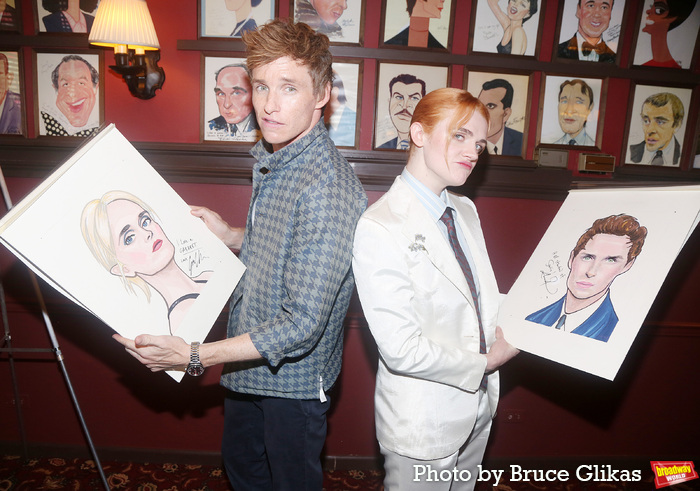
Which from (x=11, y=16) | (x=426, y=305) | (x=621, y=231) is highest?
(x=11, y=16)

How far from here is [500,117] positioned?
2281 millimetres

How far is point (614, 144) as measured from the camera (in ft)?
7.73

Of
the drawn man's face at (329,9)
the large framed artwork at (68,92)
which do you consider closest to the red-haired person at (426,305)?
the drawn man's face at (329,9)

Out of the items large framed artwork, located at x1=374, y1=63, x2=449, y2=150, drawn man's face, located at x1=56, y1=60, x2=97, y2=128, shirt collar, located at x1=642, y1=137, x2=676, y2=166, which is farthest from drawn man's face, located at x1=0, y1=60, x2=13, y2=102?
shirt collar, located at x1=642, y1=137, x2=676, y2=166

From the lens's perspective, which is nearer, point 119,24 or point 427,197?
point 427,197

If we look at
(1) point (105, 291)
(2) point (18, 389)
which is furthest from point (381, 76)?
(2) point (18, 389)

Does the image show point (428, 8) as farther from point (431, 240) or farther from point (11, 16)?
point (11, 16)

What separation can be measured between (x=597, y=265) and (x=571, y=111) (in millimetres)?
1217

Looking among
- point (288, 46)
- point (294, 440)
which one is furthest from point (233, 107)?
point (294, 440)

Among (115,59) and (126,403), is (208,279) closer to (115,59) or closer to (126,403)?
(115,59)

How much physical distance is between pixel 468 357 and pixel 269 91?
100 cm

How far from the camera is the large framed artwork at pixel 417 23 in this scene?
85.6 inches

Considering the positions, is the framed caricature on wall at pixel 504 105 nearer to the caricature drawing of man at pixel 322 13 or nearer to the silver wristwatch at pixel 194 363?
the caricature drawing of man at pixel 322 13

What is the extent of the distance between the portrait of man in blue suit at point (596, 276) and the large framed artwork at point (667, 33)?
1359 mm
